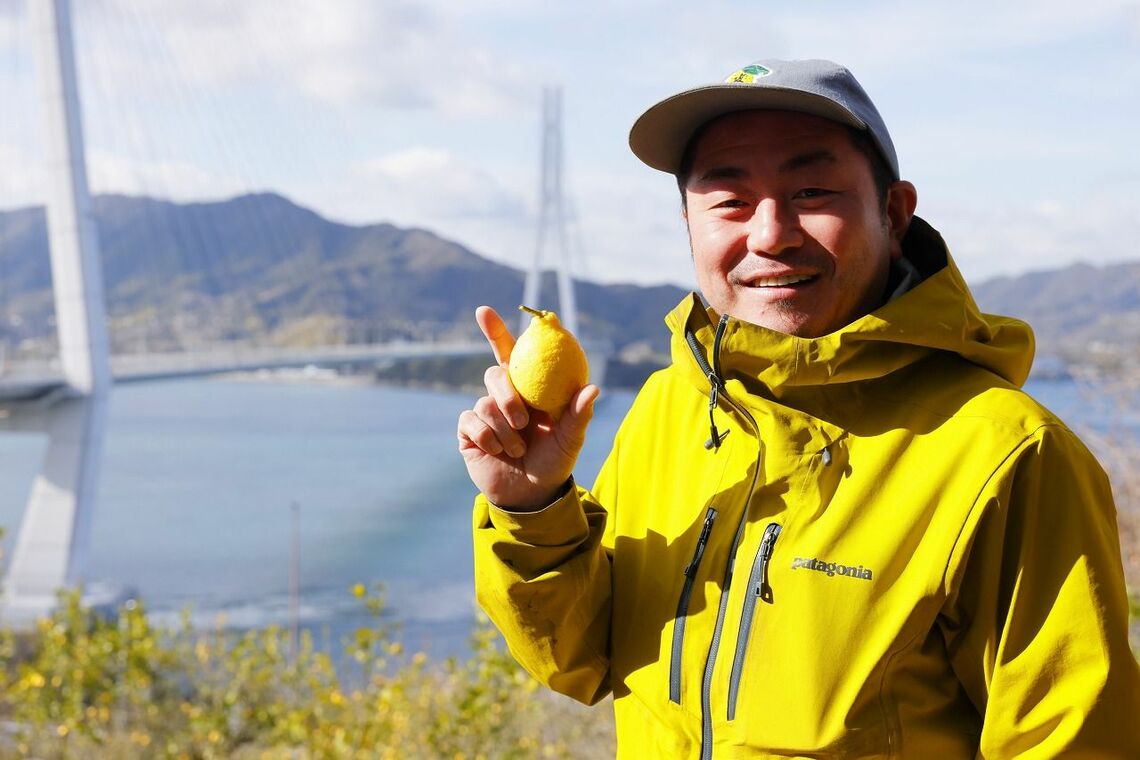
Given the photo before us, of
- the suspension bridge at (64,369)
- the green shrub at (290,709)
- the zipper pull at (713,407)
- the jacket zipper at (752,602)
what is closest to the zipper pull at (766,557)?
the jacket zipper at (752,602)

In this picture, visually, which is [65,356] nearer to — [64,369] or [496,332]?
[64,369]

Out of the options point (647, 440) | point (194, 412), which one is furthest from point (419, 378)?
point (647, 440)

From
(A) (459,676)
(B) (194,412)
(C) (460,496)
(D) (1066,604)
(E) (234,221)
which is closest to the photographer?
(D) (1066,604)

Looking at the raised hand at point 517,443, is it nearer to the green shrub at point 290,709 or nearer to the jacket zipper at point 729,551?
the jacket zipper at point 729,551

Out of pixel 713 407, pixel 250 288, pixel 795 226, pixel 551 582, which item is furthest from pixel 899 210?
pixel 250 288

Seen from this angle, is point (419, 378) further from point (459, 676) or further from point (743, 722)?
point (743, 722)

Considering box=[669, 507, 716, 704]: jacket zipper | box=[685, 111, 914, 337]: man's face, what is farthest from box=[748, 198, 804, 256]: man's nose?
box=[669, 507, 716, 704]: jacket zipper
